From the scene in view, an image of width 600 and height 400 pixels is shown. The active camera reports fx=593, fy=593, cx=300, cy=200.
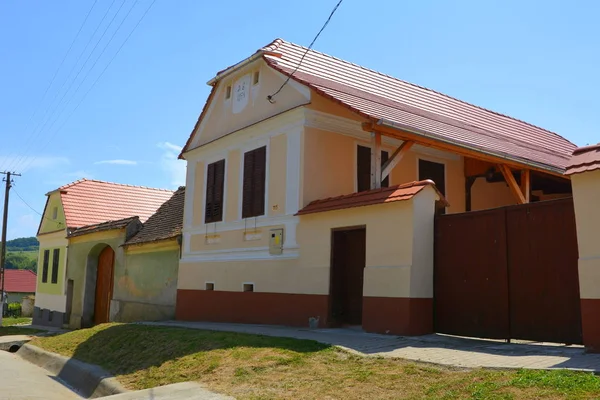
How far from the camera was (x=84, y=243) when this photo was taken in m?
25.4

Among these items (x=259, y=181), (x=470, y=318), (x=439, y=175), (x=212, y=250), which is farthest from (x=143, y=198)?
(x=470, y=318)

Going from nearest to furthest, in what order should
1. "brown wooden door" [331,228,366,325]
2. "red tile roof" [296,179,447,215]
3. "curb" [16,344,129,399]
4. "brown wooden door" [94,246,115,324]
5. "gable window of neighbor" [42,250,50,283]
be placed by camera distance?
"curb" [16,344,129,399], "red tile roof" [296,179,447,215], "brown wooden door" [331,228,366,325], "brown wooden door" [94,246,115,324], "gable window of neighbor" [42,250,50,283]

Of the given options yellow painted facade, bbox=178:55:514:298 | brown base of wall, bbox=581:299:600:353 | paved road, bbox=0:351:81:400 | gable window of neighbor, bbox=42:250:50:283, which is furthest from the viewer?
gable window of neighbor, bbox=42:250:50:283

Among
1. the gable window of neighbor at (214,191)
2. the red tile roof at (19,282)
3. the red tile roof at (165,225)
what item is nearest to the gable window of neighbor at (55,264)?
the red tile roof at (165,225)

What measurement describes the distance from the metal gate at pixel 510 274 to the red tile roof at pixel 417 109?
306 cm

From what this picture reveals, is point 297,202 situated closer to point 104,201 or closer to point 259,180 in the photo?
point 259,180

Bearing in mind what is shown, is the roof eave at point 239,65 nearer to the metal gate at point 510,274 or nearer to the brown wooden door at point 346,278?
the brown wooden door at point 346,278

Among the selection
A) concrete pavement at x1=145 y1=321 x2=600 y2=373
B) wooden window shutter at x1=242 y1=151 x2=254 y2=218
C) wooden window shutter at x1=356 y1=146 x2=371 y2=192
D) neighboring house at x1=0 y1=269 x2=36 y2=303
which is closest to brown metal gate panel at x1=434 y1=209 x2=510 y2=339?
concrete pavement at x1=145 y1=321 x2=600 y2=373

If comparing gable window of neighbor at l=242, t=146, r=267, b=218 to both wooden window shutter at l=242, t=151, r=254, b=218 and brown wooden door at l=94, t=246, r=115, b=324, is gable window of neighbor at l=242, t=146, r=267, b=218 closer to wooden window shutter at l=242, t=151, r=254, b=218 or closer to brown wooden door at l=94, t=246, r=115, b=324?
wooden window shutter at l=242, t=151, r=254, b=218

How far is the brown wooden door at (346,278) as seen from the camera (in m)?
12.2

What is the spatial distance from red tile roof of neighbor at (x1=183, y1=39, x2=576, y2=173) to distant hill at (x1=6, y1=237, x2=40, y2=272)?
291 ft

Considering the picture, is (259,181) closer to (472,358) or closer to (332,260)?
(332,260)

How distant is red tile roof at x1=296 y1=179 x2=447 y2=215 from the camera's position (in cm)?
1045

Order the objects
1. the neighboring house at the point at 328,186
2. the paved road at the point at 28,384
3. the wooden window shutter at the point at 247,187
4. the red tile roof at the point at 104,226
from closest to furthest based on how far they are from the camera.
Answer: the paved road at the point at 28,384
the neighboring house at the point at 328,186
the wooden window shutter at the point at 247,187
the red tile roof at the point at 104,226
